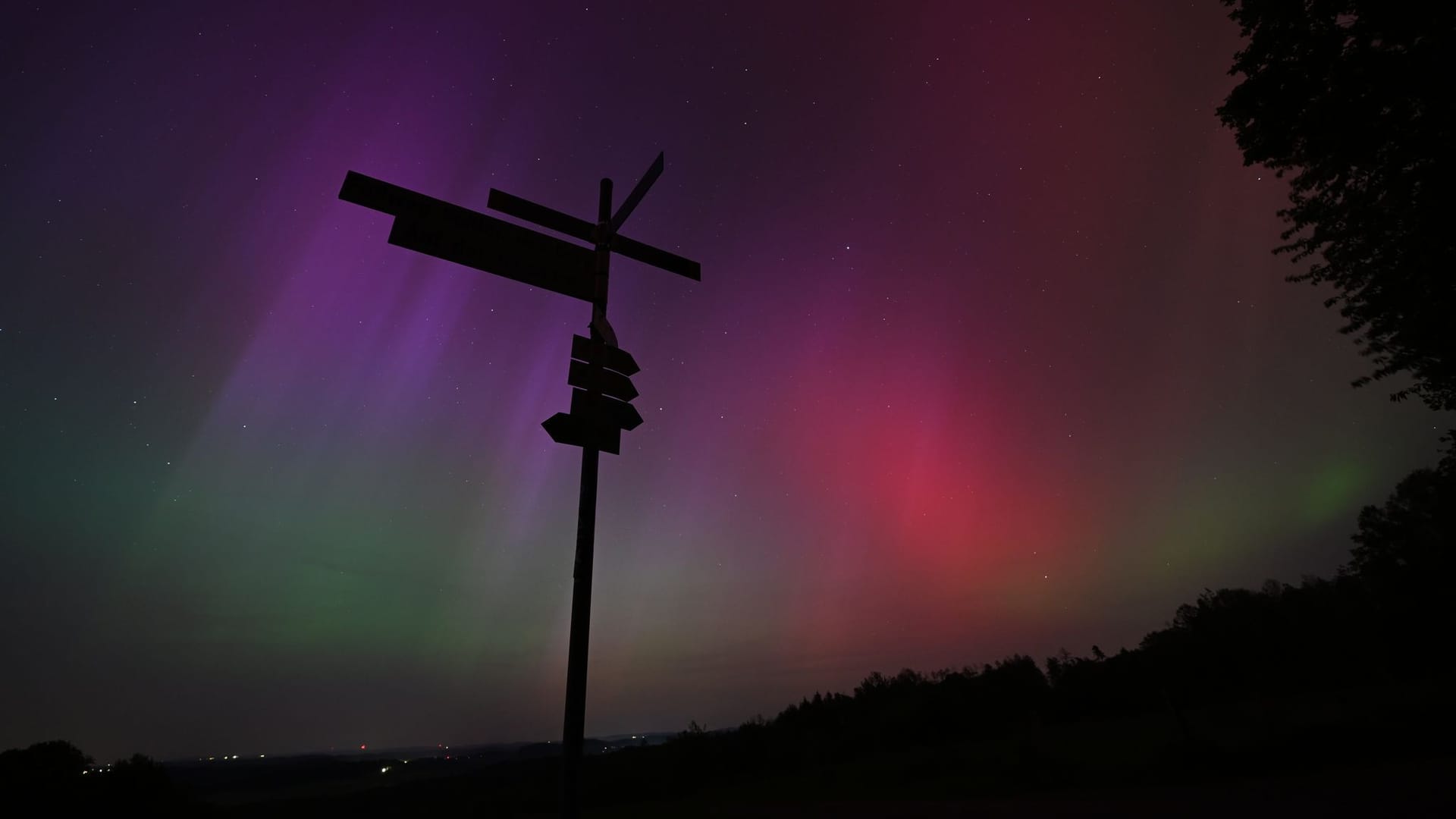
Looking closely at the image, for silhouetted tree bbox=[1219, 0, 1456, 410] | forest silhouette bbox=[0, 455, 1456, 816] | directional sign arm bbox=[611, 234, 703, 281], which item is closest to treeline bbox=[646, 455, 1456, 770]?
forest silhouette bbox=[0, 455, 1456, 816]

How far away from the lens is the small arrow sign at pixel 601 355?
463 centimetres

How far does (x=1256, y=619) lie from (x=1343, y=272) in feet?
169

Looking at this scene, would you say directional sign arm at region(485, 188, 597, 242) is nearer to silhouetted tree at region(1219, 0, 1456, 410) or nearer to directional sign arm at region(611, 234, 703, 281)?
directional sign arm at region(611, 234, 703, 281)

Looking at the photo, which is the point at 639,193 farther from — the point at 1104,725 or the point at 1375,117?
the point at 1104,725

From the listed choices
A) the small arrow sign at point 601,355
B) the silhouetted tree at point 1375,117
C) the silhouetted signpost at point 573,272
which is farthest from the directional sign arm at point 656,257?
the silhouetted tree at point 1375,117

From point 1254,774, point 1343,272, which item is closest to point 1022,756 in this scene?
point 1254,774

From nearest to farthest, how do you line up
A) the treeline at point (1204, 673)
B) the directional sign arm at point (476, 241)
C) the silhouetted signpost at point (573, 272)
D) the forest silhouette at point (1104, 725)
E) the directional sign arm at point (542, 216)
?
the silhouetted signpost at point (573, 272) → the directional sign arm at point (476, 241) → the directional sign arm at point (542, 216) → the forest silhouette at point (1104, 725) → the treeline at point (1204, 673)

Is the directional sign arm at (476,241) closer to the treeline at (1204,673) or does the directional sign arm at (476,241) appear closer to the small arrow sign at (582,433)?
the small arrow sign at (582,433)

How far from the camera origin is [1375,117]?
8.02 metres

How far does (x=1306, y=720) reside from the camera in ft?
70.4

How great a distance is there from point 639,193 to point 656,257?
0.65 metres

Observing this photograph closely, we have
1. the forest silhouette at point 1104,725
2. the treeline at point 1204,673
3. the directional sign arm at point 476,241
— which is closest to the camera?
the directional sign arm at point 476,241

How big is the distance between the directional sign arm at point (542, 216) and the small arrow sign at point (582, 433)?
1684mm

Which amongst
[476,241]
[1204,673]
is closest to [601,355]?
[476,241]
